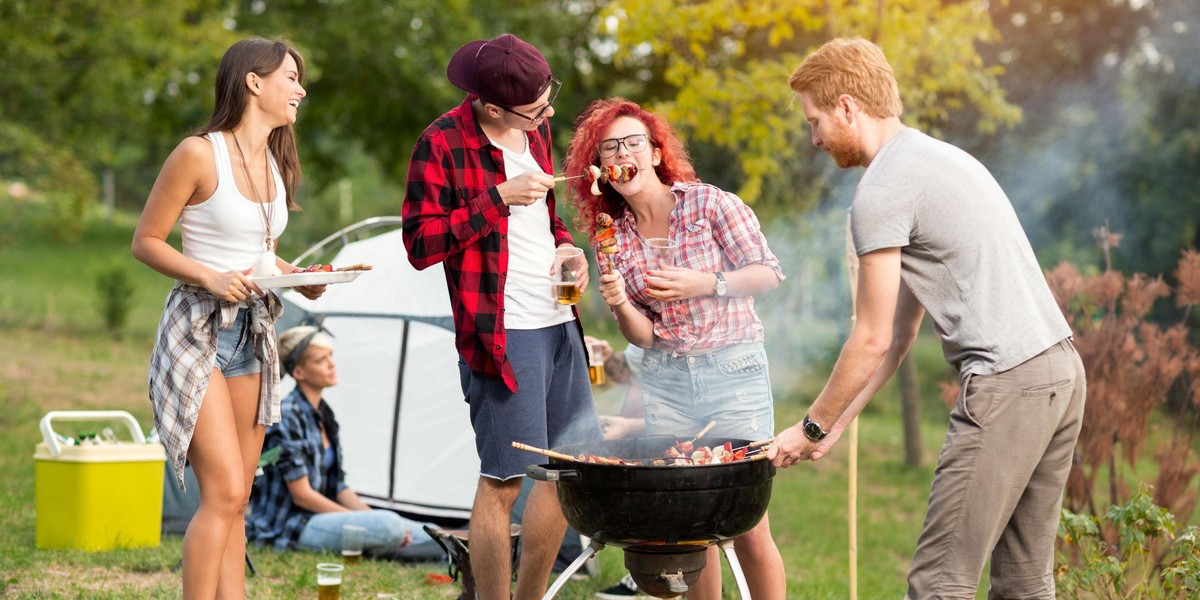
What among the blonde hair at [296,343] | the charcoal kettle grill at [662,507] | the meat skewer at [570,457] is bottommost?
the charcoal kettle grill at [662,507]

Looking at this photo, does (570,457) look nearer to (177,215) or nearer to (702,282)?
(702,282)

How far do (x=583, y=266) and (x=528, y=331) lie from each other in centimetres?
25

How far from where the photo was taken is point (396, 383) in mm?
6328

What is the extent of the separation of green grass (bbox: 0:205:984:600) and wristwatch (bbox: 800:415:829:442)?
1975 mm

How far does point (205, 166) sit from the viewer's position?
2.98m

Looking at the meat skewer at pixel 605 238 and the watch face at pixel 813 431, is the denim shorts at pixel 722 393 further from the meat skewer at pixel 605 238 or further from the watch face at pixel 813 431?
the watch face at pixel 813 431

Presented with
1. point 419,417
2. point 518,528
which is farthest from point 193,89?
point 518,528

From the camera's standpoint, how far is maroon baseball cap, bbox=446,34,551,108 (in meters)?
3.13

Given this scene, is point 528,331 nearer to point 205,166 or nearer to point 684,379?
point 684,379

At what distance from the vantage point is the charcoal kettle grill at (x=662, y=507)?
271 cm

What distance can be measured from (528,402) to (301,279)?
28.3 inches

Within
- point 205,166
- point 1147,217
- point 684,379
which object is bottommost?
point 684,379

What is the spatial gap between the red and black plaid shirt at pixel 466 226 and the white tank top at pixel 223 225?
0.42 meters

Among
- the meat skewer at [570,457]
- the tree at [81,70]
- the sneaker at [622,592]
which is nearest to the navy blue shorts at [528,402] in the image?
the meat skewer at [570,457]
